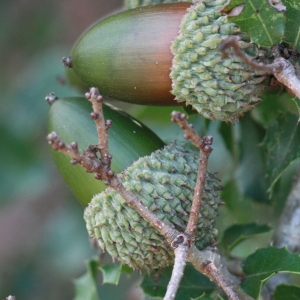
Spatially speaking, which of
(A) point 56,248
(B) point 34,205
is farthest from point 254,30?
(B) point 34,205

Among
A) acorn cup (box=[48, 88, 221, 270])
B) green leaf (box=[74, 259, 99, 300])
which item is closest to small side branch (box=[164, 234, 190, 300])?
acorn cup (box=[48, 88, 221, 270])

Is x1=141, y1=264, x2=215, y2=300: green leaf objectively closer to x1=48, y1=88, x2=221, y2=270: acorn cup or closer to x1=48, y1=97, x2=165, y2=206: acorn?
x1=48, y1=88, x2=221, y2=270: acorn cup

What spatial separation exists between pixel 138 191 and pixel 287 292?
62 cm

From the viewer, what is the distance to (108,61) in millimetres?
1850

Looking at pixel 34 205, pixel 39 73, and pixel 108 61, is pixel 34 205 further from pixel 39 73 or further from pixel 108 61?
pixel 108 61

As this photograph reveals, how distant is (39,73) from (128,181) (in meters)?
2.17

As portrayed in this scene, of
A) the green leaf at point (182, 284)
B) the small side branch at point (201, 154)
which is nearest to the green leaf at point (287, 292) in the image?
the green leaf at point (182, 284)

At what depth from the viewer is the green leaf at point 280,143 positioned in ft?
7.00

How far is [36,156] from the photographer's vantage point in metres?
3.60

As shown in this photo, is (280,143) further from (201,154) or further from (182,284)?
(201,154)

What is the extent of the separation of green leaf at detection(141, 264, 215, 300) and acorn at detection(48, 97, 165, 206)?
43 centimetres

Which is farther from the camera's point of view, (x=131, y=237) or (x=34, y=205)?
(x=34, y=205)

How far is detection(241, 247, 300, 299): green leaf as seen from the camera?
1797 mm

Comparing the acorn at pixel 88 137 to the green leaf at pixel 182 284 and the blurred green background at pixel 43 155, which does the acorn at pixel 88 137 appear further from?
the blurred green background at pixel 43 155
